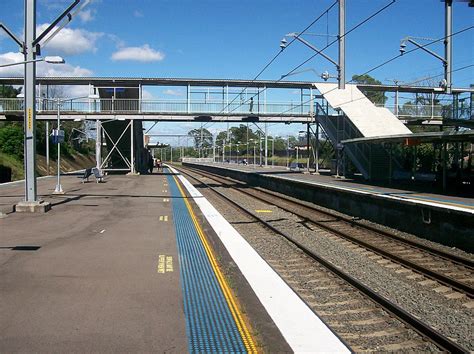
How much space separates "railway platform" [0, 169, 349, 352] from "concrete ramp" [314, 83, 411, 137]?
20.9 meters

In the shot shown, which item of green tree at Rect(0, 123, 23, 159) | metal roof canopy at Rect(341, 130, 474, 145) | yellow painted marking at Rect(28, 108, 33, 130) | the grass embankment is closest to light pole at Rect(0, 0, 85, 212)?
yellow painted marking at Rect(28, 108, 33, 130)

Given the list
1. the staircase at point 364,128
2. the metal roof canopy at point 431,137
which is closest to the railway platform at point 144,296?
the metal roof canopy at point 431,137

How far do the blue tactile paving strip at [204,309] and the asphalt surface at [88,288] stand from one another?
0.46 feet

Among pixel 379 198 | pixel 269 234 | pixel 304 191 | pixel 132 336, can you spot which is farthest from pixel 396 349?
pixel 304 191

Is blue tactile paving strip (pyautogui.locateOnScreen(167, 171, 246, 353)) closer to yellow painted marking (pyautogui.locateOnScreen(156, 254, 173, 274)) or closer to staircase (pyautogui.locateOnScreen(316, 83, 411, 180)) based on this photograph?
yellow painted marking (pyautogui.locateOnScreen(156, 254, 173, 274))

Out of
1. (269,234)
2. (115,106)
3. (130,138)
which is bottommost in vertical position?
(269,234)

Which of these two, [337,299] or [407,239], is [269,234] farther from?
[337,299]

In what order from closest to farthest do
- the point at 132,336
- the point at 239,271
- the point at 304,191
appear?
the point at 132,336 → the point at 239,271 → the point at 304,191

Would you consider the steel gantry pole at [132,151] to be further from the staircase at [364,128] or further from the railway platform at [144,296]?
the railway platform at [144,296]

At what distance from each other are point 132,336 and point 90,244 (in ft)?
19.7

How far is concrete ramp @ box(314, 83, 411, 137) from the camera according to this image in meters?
31.4

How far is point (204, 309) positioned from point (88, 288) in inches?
75.5

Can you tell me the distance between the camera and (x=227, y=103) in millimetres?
43688

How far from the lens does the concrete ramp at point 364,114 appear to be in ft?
103
